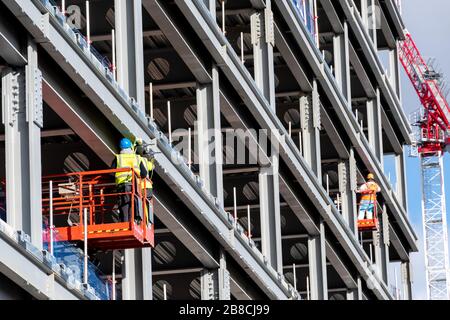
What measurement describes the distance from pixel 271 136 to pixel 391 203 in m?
22.1

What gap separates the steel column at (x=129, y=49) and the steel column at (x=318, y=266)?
20.8 m

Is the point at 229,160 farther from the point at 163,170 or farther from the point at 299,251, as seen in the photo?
the point at 163,170

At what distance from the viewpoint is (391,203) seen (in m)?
71.2

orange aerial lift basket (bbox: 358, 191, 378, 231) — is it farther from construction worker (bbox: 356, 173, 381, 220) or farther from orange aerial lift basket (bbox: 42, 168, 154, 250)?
orange aerial lift basket (bbox: 42, 168, 154, 250)

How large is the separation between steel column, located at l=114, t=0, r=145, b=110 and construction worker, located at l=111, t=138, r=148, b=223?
116 inches

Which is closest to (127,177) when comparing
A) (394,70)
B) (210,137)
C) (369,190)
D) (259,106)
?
(210,137)

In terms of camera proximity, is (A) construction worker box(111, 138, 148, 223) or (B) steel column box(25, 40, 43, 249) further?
(A) construction worker box(111, 138, 148, 223)

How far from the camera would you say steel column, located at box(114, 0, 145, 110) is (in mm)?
35906

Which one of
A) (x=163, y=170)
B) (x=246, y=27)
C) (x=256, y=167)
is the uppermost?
(x=246, y=27)

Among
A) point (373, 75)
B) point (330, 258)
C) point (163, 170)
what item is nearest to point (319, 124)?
point (330, 258)

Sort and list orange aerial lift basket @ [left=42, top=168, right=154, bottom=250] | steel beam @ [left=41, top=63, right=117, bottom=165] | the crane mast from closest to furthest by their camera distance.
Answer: steel beam @ [left=41, top=63, right=117, bottom=165] → orange aerial lift basket @ [left=42, top=168, right=154, bottom=250] → the crane mast

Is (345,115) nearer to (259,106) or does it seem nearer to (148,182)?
(259,106)

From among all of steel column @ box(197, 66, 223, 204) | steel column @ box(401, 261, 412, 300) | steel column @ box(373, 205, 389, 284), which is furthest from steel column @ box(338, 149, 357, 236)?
steel column @ box(197, 66, 223, 204)

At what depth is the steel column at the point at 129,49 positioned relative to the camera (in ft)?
118
